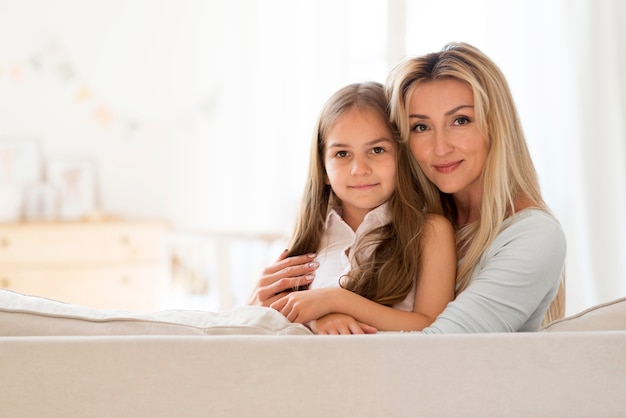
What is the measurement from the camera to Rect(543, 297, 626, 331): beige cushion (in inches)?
49.5

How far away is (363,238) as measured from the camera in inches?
69.9

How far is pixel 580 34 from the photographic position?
3031mm

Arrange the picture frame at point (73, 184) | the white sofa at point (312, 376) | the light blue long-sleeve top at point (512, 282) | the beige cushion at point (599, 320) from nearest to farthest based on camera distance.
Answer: the white sofa at point (312, 376)
the beige cushion at point (599, 320)
the light blue long-sleeve top at point (512, 282)
the picture frame at point (73, 184)

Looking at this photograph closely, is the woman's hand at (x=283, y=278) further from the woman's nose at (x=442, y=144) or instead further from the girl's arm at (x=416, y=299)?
the woman's nose at (x=442, y=144)

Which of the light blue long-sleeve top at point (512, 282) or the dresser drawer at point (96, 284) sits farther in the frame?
the dresser drawer at point (96, 284)

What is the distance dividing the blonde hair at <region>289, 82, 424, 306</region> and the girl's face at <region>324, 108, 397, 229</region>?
0.06ft

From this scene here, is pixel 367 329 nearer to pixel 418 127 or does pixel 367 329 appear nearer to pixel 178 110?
pixel 418 127

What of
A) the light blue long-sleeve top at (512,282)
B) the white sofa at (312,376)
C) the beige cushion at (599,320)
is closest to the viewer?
the white sofa at (312,376)

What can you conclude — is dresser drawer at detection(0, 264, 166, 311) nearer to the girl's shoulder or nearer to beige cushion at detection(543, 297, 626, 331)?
the girl's shoulder

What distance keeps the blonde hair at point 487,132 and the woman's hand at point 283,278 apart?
0.36 meters

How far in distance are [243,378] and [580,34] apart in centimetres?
247

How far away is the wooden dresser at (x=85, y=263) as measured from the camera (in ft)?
14.3

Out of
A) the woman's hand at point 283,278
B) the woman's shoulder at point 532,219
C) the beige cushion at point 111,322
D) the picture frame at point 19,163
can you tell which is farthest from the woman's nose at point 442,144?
the picture frame at point 19,163

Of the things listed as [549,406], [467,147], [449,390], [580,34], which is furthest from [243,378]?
[580,34]
